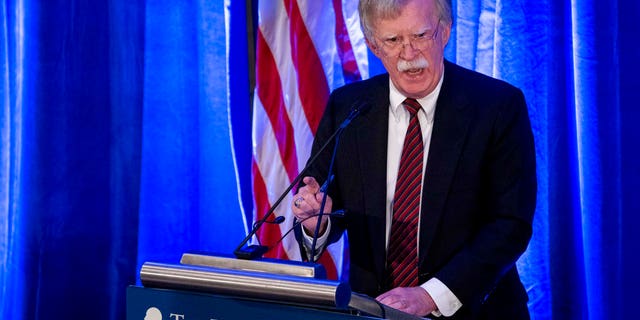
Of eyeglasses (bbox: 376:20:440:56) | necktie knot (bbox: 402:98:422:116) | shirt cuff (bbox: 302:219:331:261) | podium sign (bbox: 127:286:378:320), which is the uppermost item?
eyeglasses (bbox: 376:20:440:56)

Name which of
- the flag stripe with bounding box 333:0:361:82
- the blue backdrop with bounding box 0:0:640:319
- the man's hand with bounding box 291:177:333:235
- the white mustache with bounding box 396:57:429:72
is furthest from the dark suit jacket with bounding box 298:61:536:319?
the blue backdrop with bounding box 0:0:640:319

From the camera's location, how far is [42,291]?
3572 mm

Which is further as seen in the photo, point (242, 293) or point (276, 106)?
point (276, 106)

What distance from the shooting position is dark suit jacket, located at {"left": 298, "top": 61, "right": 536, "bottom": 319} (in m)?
2.16

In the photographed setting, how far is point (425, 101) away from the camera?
2.33 m

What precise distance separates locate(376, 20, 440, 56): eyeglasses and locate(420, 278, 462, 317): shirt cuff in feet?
2.05

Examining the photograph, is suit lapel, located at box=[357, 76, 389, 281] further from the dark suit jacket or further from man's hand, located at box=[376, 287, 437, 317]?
man's hand, located at box=[376, 287, 437, 317]

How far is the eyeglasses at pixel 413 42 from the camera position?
2236mm

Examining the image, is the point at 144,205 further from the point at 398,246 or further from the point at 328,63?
the point at 398,246

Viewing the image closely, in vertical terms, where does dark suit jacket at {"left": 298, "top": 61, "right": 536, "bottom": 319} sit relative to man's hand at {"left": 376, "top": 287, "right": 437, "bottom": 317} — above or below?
above

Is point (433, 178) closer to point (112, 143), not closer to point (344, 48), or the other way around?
point (344, 48)

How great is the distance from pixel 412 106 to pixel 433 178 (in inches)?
8.8

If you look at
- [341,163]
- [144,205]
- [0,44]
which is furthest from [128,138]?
[341,163]

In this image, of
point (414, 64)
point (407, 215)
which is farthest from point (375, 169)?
point (414, 64)
